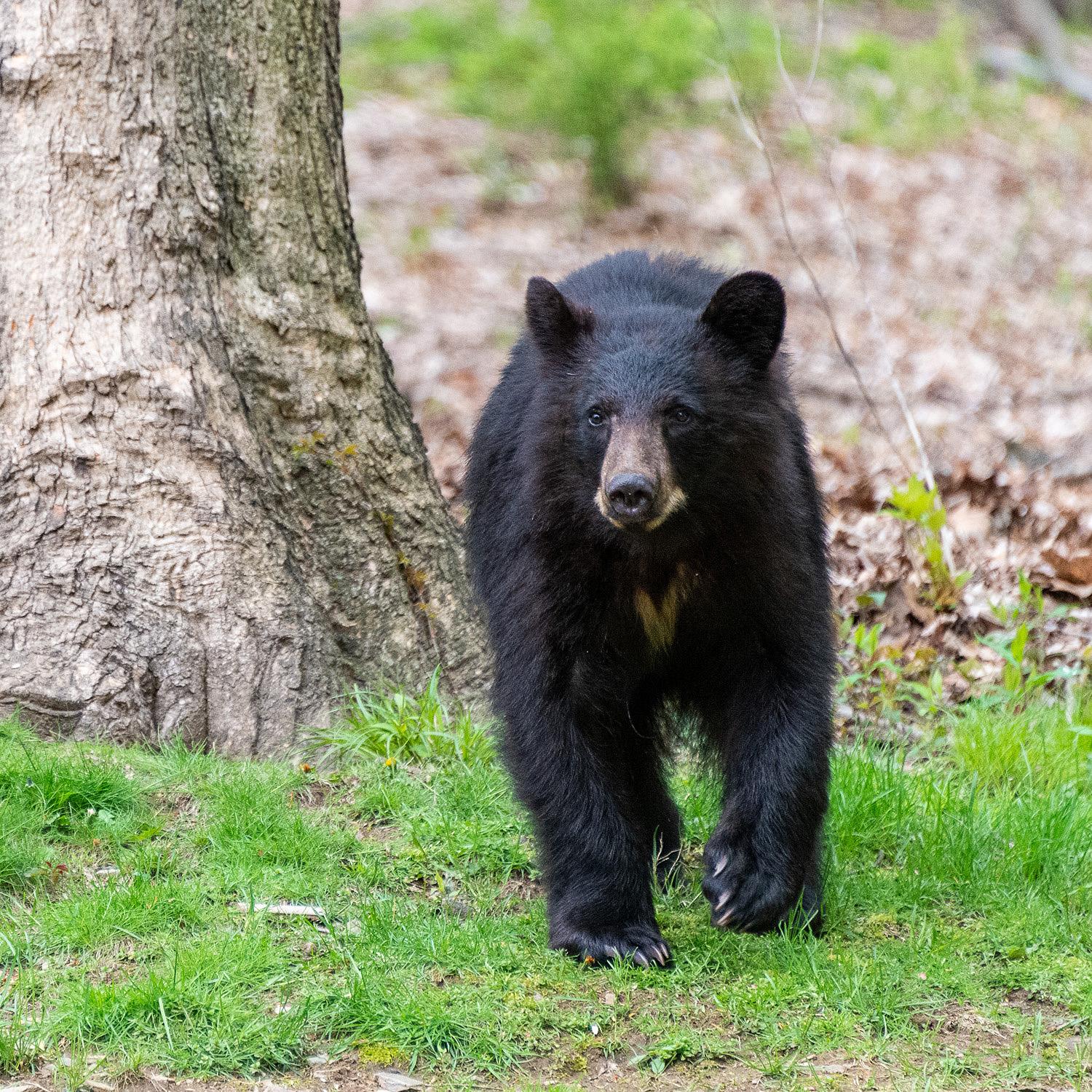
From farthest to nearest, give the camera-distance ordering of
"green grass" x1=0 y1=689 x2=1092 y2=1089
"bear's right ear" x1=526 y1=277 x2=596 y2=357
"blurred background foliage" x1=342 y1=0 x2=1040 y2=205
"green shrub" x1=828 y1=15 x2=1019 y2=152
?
"green shrub" x1=828 y1=15 x2=1019 y2=152 → "blurred background foliage" x1=342 y1=0 x2=1040 y2=205 → "bear's right ear" x1=526 y1=277 x2=596 y2=357 → "green grass" x1=0 y1=689 x2=1092 y2=1089

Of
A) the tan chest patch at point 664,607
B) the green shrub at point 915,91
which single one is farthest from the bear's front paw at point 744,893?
the green shrub at point 915,91

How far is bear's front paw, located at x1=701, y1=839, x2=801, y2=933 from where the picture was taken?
3.58 metres

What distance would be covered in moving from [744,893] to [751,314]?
4.99 feet

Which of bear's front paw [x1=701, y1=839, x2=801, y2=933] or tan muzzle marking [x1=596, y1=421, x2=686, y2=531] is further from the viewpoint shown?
bear's front paw [x1=701, y1=839, x2=801, y2=933]

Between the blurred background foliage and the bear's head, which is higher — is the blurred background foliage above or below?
above

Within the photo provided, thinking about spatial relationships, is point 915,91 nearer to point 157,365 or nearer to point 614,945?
point 157,365

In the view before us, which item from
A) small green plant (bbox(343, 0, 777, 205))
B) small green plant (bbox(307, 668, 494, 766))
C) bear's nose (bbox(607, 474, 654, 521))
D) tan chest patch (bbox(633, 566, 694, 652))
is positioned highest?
small green plant (bbox(343, 0, 777, 205))

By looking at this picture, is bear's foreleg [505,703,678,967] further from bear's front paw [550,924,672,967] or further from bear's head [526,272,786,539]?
bear's head [526,272,786,539]

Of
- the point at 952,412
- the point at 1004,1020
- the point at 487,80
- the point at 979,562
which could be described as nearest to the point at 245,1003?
the point at 1004,1020

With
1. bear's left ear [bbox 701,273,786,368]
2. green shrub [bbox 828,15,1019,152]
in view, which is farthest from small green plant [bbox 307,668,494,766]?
green shrub [bbox 828,15,1019,152]

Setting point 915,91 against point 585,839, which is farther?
point 915,91

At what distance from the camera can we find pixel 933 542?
5719 mm

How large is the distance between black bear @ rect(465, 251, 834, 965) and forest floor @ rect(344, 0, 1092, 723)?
160 cm

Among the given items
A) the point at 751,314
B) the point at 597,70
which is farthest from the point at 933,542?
the point at 597,70
